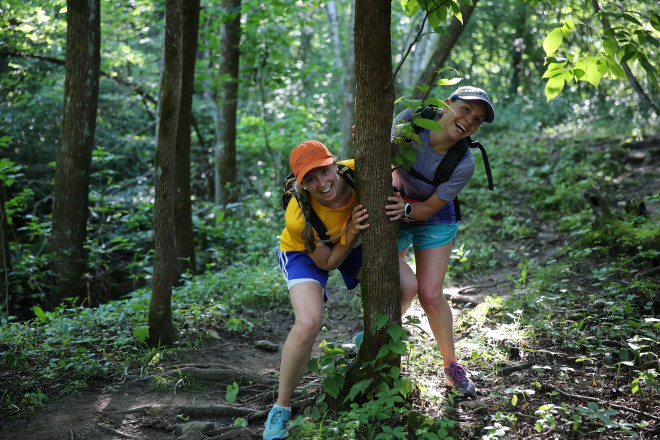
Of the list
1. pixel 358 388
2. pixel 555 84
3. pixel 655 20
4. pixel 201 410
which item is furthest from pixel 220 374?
pixel 655 20

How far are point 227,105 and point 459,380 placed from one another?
740 cm

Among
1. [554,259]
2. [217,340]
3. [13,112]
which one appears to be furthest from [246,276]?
[13,112]

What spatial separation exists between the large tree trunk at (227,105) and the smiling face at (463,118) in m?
6.29

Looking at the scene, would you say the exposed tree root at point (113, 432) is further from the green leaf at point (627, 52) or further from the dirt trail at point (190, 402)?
the green leaf at point (627, 52)

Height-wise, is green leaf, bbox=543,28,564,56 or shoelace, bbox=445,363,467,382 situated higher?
green leaf, bbox=543,28,564,56

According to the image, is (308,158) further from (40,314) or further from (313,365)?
(40,314)

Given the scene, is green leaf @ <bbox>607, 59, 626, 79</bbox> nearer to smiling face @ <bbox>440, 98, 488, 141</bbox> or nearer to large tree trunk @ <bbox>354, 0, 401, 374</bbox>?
smiling face @ <bbox>440, 98, 488, 141</bbox>

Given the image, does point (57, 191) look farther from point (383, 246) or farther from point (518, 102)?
point (518, 102)

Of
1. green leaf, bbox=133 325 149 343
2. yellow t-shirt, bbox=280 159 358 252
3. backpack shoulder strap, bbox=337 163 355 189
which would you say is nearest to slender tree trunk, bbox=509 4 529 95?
backpack shoulder strap, bbox=337 163 355 189

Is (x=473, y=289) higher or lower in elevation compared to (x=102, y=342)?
higher

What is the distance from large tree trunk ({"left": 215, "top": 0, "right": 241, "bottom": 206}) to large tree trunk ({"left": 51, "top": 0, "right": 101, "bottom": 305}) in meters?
2.46

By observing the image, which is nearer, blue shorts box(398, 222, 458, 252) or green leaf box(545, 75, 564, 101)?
green leaf box(545, 75, 564, 101)

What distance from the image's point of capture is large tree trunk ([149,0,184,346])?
4836 millimetres

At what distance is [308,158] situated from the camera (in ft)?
10.7
